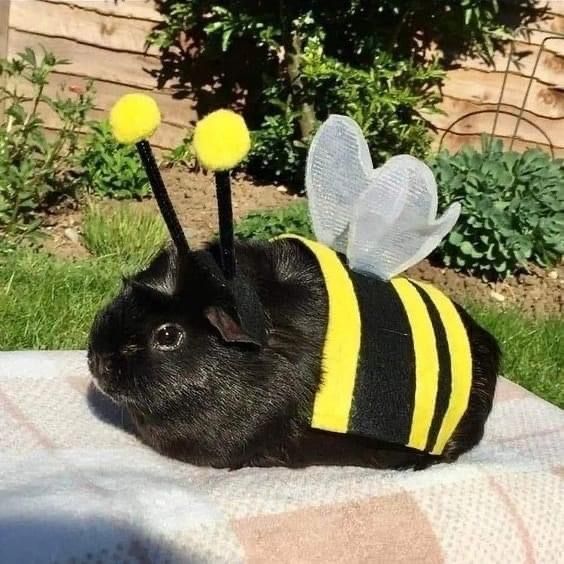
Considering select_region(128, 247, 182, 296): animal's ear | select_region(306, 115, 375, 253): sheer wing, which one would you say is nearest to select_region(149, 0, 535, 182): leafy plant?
select_region(306, 115, 375, 253): sheer wing

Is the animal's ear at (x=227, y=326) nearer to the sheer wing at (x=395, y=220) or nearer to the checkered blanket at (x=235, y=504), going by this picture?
the checkered blanket at (x=235, y=504)

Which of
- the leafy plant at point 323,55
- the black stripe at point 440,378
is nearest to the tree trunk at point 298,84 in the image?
the leafy plant at point 323,55

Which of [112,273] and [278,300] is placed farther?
[112,273]

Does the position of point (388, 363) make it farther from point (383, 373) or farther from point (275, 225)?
point (275, 225)

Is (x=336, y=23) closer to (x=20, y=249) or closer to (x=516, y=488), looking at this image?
(x=20, y=249)

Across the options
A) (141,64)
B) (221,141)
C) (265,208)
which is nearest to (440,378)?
(221,141)

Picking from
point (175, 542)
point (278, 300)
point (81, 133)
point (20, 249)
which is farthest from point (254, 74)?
point (175, 542)
